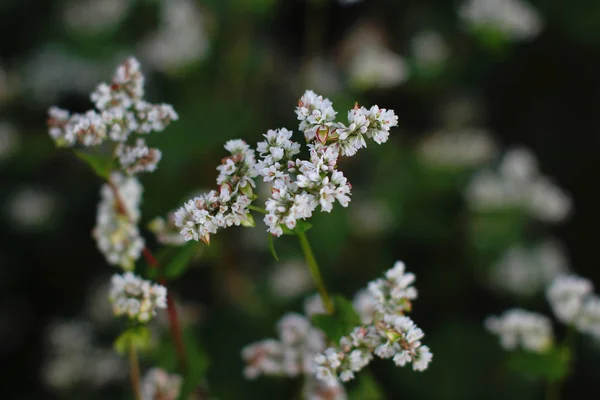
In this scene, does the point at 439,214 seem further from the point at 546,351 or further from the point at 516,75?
the point at 546,351

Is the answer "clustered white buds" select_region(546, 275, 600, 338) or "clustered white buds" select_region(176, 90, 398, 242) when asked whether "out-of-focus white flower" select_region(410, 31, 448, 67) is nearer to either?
"clustered white buds" select_region(546, 275, 600, 338)

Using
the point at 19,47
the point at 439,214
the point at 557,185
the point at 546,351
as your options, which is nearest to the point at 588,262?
the point at 557,185

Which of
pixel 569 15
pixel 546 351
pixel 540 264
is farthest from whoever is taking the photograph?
pixel 569 15

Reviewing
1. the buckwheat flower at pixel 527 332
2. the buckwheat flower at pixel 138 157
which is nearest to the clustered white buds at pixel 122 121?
the buckwheat flower at pixel 138 157

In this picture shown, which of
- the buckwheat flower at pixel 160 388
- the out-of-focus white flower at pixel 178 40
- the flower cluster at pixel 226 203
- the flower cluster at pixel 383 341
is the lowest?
the flower cluster at pixel 383 341

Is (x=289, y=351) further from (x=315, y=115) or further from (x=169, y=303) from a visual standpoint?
(x=315, y=115)

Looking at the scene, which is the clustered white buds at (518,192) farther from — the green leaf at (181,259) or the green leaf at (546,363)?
the green leaf at (181,259)

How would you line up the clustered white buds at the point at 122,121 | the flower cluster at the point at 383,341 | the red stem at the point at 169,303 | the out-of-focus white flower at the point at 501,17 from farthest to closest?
the out-of-focus white flower at the point at 501,17 → the red stem at the point at 169,303 → the clustered white buds at the point at 122,121 → the flower cluster at the point at 383,341
